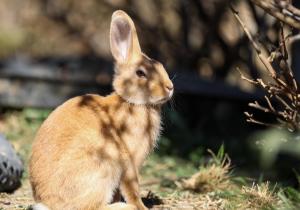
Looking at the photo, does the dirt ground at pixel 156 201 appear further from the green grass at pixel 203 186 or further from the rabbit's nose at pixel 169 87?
the rabbit's nose at pixel 169 87

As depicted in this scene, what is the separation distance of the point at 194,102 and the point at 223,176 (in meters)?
3.31

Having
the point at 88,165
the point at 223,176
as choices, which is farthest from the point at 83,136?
the point at 223,176

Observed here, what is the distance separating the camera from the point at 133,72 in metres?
5.00

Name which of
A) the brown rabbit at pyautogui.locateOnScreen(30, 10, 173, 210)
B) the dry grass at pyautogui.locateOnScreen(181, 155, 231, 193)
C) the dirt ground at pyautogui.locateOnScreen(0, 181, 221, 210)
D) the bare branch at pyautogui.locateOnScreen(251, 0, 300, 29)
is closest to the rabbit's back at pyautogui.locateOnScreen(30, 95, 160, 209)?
the brown rabbit at pyautogui.locateOnScreen(30, 10, 173, 210)

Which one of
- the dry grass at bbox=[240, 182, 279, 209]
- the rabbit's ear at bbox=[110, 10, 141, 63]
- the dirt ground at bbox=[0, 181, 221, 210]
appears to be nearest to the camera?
the dry grass at bbox=[240, 182, 279, 209]

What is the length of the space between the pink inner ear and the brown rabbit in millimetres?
10

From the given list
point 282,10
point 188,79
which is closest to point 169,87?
point 282,10

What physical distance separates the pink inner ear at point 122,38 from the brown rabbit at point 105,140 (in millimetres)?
10

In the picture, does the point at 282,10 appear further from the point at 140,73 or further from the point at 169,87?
the point at 140,73

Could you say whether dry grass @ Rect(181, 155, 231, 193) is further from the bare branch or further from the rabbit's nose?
the bare branch

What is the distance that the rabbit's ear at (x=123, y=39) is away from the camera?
5.06 metres

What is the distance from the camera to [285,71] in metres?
4.64

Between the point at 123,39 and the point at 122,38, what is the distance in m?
0.02

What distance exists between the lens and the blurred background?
709cm
